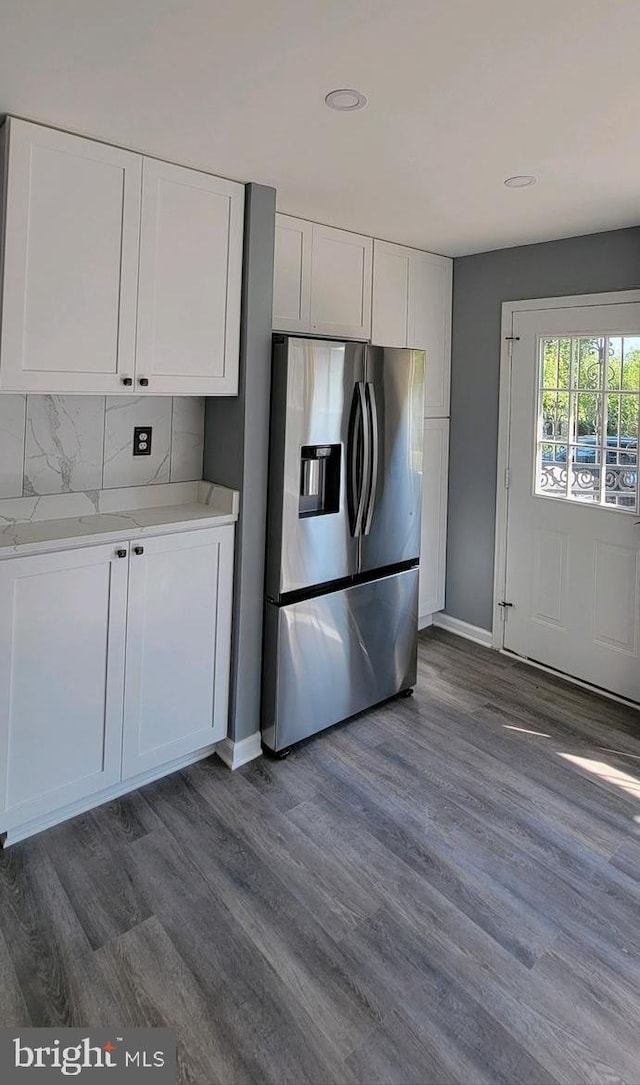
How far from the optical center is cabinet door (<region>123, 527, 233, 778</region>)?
246cm

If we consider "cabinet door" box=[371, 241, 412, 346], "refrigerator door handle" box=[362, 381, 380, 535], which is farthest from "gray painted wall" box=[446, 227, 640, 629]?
"refrigerator door handle" box=[362, 381, 380, 535]

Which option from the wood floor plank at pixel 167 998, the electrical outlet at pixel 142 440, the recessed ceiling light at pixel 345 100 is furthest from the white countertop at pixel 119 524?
the recessed ceiling light at pixel 345 100

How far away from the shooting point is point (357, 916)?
1998 millimetres

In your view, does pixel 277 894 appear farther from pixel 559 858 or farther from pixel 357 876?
pixel 559 858

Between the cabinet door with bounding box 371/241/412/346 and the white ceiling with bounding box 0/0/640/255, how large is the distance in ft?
2.45

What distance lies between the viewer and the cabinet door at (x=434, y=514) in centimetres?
408

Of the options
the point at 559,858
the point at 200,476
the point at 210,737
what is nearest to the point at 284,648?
the point at 210,737

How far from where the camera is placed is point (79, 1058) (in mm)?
1552

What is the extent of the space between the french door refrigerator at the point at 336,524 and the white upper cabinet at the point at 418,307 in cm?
59

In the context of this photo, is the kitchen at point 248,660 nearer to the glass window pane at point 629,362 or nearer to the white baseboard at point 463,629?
the glass window pane at point 629,362

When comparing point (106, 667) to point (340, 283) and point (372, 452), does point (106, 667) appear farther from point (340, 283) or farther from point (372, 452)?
point (340, 283)

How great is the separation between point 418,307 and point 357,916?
3121 mm

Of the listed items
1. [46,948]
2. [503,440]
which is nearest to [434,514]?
[503,440]

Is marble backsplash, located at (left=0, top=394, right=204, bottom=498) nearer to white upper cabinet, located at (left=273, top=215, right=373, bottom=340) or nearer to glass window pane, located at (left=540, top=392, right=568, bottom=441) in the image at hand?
white upper cabinet, located at (left=273, top=215, right=373, bottom=340)
